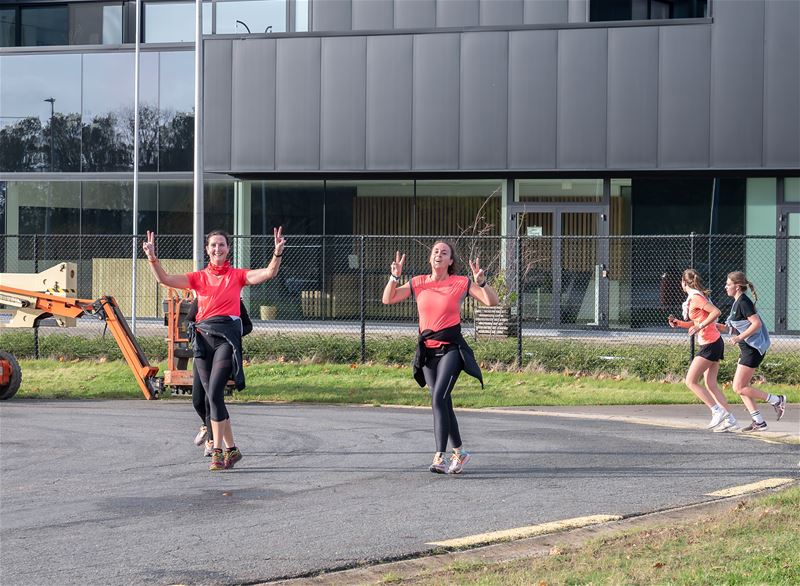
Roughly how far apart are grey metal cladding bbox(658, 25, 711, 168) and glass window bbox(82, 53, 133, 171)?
38.6 feet

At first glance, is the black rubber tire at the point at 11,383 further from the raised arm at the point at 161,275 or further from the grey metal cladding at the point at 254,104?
the grey metal cladding at the point at 254,104

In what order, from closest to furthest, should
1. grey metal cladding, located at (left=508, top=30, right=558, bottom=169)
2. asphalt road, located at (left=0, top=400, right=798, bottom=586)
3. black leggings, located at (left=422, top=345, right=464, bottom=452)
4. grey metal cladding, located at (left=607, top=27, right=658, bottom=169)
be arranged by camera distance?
asphalt road, located at (left=0, top=400, right=798, bottom=586) < black leggings, located at (left=422, top=345, right=464, bottom=452) < grey metal cladding, located at (left=607, top=27, right=658, bottom=169) < grey metal cladding, located at (left=508, top=30, right=558, bottom=169)

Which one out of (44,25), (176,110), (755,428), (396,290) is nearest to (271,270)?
(396,290)

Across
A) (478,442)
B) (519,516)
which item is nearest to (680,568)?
(519,516)

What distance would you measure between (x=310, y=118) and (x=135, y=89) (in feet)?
13.2

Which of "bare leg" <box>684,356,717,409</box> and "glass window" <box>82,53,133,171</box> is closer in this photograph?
"bare leg" <box>684,356,717,409</box>

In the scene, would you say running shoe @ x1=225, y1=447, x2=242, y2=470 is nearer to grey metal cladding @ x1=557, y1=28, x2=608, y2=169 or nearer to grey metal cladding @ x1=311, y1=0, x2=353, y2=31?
grey metal cladding @ x1=557, y1=28, x2=608, y2=169

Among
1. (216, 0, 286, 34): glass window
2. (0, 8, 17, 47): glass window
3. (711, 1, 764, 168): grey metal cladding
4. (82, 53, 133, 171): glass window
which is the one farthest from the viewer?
(0, 8, 17, 47): glass window

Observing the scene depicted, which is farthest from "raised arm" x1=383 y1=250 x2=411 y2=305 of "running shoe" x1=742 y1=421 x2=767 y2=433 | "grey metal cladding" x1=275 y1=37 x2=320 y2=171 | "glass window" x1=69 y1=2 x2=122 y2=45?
"glass window" x1=69 y1=2 x2=122 y2=45

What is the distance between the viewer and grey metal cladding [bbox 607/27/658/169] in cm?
2288

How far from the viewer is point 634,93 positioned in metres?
22.9

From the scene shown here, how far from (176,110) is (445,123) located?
6466 mm

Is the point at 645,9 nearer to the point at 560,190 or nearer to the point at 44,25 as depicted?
the point at 560,190

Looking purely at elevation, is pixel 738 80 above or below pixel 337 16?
below
